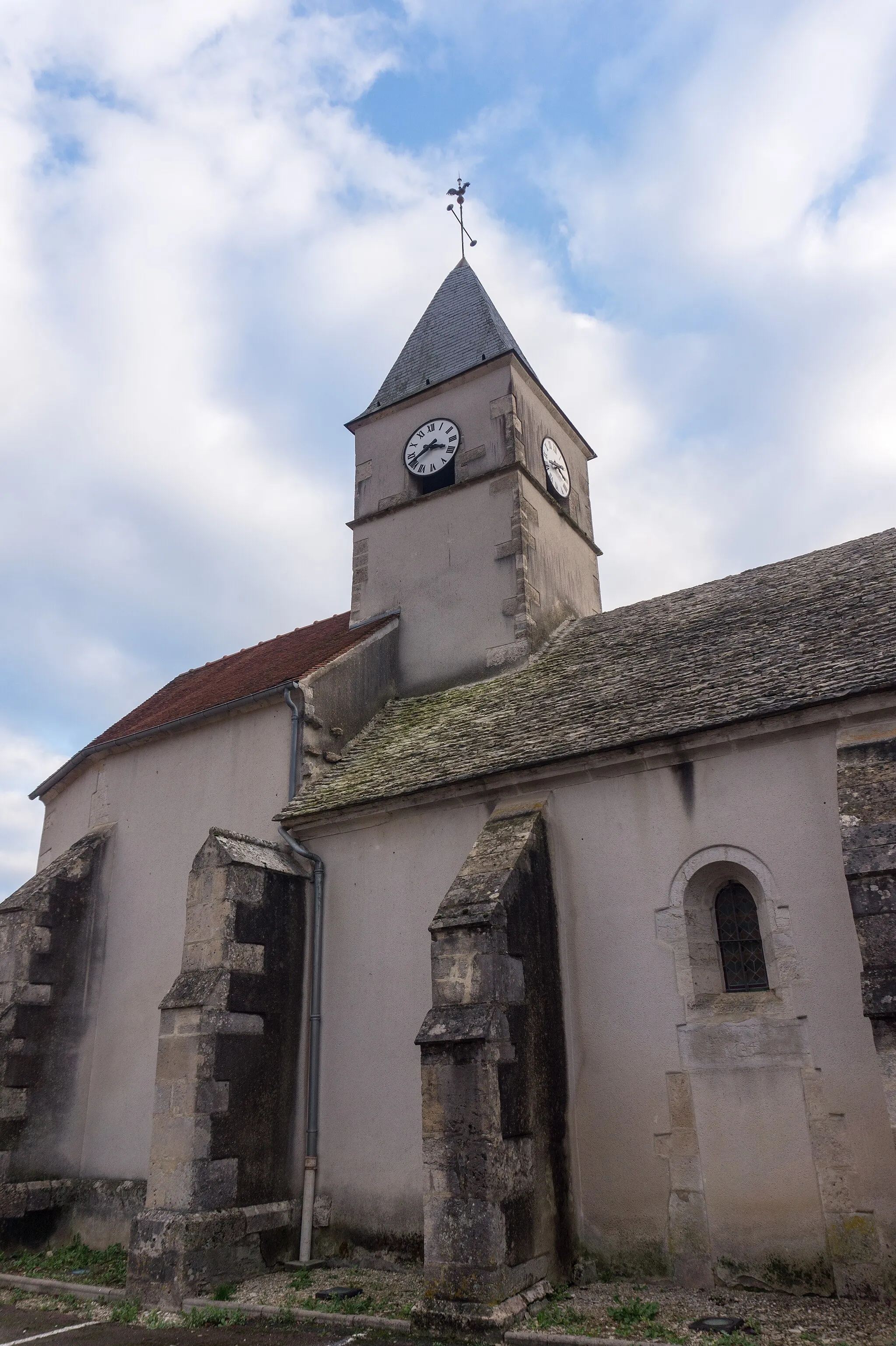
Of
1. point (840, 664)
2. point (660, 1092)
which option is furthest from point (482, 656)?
point (660, 1092)

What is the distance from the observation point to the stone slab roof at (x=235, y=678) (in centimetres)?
1334

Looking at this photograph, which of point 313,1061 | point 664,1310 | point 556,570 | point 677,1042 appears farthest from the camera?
point 556,570

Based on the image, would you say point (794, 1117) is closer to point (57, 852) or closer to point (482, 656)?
point (482, 656)

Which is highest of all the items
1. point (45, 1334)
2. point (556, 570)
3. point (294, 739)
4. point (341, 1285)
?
point (556, 570)

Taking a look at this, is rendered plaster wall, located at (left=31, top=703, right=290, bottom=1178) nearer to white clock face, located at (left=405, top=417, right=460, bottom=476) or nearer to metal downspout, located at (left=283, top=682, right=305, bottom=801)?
metal downspout, located at (left=283, top=682, right=305, bottom=801)

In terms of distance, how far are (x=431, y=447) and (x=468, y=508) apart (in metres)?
1.66

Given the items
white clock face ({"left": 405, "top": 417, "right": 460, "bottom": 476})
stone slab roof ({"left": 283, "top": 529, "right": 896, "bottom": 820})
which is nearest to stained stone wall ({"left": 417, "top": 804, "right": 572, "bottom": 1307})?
stone slab roof ({"left": 283, "top": 529, "right": 896, "bottom": 820})

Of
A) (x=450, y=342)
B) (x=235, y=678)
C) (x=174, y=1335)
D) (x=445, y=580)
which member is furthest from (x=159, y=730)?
(x=450, y=342)

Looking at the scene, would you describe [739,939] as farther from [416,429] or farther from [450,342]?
[450,342]

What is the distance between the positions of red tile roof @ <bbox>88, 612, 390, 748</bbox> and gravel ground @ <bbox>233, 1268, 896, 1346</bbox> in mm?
6599

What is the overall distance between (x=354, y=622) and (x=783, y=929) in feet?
30.3

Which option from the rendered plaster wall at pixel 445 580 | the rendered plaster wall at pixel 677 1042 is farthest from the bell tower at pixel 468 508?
the rendered plaster wall at pixel 677 1042

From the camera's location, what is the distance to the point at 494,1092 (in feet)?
25.0

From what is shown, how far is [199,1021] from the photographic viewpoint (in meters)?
9.43
